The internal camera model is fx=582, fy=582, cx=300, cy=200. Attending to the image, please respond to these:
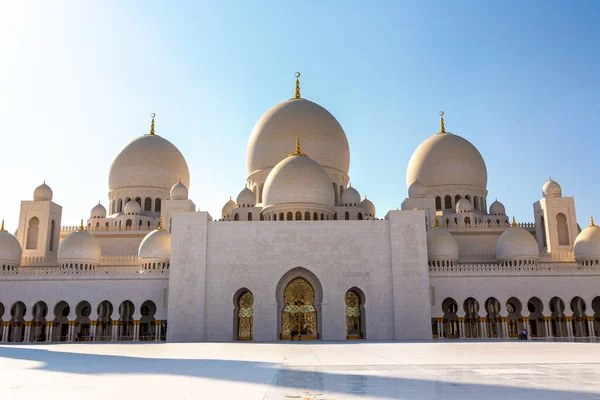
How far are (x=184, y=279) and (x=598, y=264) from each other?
17.0m

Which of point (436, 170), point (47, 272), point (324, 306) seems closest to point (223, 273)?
point (324, 306)

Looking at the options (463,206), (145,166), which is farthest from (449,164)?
(145,166)

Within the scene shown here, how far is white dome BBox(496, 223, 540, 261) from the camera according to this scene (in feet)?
82.0

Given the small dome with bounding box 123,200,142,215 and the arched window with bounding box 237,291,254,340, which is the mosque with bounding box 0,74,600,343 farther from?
the small dome with bounding box 123,200,142,215

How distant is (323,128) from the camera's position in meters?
28.6

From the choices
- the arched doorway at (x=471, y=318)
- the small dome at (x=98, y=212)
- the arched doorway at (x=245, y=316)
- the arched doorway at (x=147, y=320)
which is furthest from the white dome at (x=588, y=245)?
the small dome at (x=98, y=212)

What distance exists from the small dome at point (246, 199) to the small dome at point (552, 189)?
1433 centimetres

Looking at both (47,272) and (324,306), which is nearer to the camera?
(324,306)

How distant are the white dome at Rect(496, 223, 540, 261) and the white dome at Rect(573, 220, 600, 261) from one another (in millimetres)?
1683

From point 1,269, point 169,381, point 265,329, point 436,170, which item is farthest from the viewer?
point 436,170

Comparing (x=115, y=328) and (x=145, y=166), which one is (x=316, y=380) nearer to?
(x=115, y=328)

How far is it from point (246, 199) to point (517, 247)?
12.1 metres

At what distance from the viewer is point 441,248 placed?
24.5m

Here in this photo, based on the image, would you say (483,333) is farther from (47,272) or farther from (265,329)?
(47,272)
